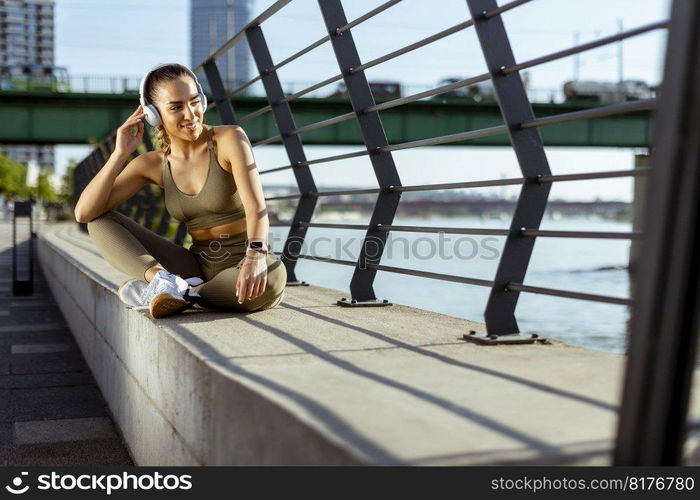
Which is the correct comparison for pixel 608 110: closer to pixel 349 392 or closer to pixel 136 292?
pixel 349 392

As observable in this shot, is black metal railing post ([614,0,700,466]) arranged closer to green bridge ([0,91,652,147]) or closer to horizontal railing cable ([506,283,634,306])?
horizontal railing cable ([506,283,634,306])

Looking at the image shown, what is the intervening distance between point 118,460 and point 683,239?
274 cm

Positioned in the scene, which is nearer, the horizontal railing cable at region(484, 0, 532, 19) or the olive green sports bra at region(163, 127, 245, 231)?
the horizontal railing cable at region(484, 0, 532, 19)

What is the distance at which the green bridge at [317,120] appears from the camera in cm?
3350

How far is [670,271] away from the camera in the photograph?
4.62 ft

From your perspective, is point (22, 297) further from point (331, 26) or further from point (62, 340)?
point (331, 26)

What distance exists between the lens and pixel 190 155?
13.2 ft

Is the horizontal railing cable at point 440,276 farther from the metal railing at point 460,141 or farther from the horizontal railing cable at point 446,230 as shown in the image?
the horizontal railing cable at point 446,230

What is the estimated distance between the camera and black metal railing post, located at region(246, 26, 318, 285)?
545cm

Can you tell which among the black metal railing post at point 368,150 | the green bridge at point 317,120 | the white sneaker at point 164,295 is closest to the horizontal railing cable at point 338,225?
the black metal railing post at point 368,150

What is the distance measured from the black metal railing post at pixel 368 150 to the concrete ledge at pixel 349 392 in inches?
17.0

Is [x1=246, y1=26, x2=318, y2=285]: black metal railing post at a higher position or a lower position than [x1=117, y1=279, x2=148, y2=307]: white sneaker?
higher

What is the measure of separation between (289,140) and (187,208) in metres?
1.56

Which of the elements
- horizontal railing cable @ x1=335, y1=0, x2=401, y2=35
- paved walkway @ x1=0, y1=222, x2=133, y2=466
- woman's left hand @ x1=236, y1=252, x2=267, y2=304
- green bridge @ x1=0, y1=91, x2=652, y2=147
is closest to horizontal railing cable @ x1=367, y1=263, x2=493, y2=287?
woman's left hand @ x1=236, y1=252, x2=267, y2=304
